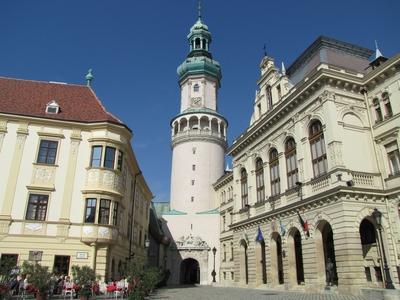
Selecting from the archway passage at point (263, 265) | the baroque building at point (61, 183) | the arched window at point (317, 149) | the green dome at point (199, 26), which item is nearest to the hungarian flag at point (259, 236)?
the archway passage at point (263, 265)

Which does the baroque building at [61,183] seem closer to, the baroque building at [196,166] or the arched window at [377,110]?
the arched window at [377,110]

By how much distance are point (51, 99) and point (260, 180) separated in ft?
69.7

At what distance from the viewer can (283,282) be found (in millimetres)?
31297

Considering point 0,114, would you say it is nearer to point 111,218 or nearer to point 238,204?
point 111,218

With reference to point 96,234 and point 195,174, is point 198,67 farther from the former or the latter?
point 96,234

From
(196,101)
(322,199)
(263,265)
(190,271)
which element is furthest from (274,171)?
(190,271)

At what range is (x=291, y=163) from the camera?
3114 centimetres

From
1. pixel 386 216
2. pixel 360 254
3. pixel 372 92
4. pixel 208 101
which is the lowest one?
pixel 360 254

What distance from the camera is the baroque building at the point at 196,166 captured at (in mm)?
52406

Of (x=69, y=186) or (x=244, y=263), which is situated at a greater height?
(x=69, y=186)

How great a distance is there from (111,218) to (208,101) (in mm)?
40400

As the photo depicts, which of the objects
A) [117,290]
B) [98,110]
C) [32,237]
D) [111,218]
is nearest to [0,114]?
[98,110]

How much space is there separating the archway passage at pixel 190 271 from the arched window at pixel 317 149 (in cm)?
3324

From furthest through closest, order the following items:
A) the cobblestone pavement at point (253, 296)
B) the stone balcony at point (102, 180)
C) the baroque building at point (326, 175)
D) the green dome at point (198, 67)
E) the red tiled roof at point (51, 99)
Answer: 1. the green dome at point (198, 67)
2. the red tiled roof at point (51, 99)
3. the stone balcony at point (102, 180)
4. the baroque building at point (326, 175)
5. the cobblestone pavement at point (253, 296)
